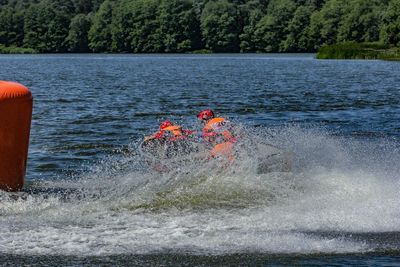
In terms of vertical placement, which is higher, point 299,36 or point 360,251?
point 360,251

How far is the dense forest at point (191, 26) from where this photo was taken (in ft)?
437

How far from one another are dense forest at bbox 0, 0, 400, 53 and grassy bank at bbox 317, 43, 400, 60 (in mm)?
27217

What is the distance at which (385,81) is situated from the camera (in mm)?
52969

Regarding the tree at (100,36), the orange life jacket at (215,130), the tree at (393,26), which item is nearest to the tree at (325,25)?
the tree at (393,26)

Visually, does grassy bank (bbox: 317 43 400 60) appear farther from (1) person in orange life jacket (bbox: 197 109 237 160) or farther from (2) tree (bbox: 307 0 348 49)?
(1) person in orange life jacket (bbox: 197 109 237 160)

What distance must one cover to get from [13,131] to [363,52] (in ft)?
272

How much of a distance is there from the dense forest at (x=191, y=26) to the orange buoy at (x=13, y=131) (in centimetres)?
11328

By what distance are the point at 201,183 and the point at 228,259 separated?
395cm

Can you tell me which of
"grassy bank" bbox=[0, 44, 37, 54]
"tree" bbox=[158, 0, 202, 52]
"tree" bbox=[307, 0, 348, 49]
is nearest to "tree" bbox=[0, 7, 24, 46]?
"grassy bank" bbox=[0, 44, 37, 54]

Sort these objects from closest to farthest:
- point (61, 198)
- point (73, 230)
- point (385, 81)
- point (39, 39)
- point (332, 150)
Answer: point (73, 230) → point (61, 198) → point (332, 150) → point (385, 81) → point (39, 39)

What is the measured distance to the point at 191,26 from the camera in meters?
153

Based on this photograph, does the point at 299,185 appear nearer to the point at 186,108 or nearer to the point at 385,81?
the point at 186,108

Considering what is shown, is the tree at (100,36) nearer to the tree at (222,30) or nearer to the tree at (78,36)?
the tree at (78,36)

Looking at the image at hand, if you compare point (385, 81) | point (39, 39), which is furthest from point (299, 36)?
point (385, 81)
